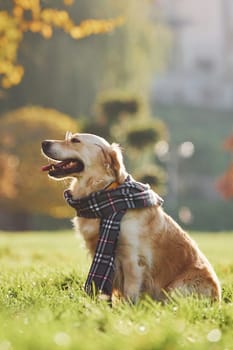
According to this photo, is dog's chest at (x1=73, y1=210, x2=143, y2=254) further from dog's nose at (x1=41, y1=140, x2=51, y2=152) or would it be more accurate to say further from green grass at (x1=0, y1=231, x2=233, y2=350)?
dog's nose at (x1=41, y1=140, x2=51, y2=152)

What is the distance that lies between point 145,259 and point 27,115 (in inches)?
862

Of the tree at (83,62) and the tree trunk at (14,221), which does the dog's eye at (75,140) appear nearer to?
the tree at (83,62)

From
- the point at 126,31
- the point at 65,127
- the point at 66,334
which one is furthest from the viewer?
the point at 126,31

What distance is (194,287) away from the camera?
18.9 feet

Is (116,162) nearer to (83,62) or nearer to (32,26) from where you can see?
(32,26)

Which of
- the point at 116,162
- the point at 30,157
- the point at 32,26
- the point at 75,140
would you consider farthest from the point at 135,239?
the point at 30,157

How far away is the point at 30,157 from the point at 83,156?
2170 centimetres

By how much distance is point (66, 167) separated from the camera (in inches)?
228

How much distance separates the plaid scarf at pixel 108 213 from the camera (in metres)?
5.64

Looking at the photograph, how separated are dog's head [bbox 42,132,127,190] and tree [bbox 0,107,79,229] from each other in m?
21.0

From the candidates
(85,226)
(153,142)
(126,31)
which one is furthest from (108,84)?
(85,226)

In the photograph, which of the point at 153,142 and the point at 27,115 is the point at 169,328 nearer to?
the point at 153,142

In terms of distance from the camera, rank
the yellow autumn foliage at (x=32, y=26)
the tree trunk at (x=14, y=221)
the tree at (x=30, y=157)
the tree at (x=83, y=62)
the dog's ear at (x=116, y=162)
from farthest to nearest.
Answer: the tree trunk at (x=14, y=221), the tree at (x=83, y=62), the tree at (x=30, y=157), the yellow autumn foliage at (x=32, y=26), the dog's ear at (x=116, y=162)

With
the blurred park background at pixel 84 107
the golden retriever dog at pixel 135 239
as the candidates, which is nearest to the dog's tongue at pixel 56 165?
the golden retriever dog at pixel 135 239
